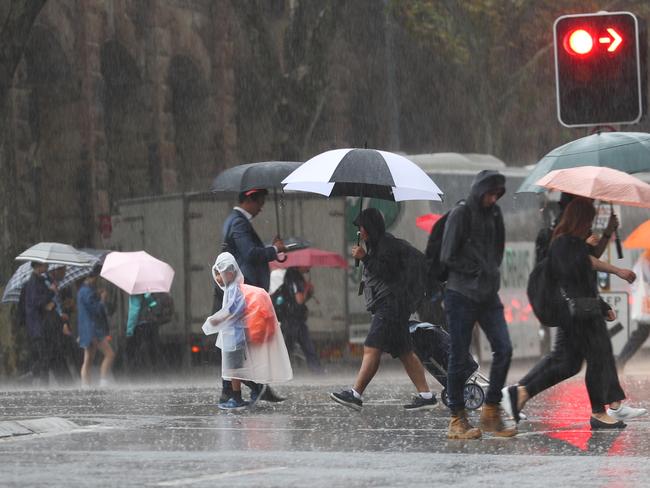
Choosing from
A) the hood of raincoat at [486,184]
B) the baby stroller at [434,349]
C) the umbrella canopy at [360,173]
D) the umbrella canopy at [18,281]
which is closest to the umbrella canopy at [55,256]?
the umbrella canopy at [18,281]

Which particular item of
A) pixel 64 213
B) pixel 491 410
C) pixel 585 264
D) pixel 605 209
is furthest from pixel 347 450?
pixel 64 213

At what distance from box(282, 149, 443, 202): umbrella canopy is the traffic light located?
6.37ft

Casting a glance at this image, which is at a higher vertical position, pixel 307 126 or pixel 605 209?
pixel 307 126

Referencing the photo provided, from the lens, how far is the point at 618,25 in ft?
40.3

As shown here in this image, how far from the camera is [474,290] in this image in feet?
37.2

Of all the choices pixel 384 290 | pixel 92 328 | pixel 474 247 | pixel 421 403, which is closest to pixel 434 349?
pixel 421 403

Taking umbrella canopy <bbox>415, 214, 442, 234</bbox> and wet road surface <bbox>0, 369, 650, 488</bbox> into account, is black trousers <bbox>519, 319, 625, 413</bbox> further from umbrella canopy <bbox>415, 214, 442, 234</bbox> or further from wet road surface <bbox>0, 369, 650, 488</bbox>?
umbrella canopy <bbox>415, 214, 442, 234</bbox>

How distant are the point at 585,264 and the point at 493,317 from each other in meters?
0.73

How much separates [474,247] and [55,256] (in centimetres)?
1188

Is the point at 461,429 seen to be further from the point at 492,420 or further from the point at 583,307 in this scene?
the point at 583,307

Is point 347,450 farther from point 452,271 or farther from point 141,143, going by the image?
point 141,143

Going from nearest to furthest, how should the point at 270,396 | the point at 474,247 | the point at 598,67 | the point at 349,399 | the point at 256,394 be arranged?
the point at 474,247, the point at 598,67, the point at 349,399, the point at 256,394, the point at 270,396

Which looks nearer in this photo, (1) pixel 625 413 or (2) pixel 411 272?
(1) pixel 625 413

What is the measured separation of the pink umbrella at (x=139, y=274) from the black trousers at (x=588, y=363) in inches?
414
